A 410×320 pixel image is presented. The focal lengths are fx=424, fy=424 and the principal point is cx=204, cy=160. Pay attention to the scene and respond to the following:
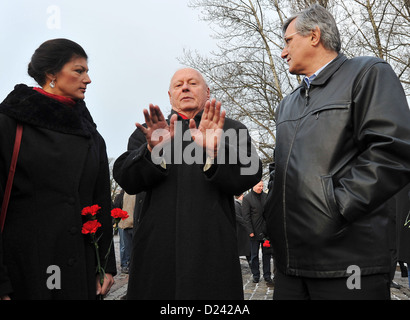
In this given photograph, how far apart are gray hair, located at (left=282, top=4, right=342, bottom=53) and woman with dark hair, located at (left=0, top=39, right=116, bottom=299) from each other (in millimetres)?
1457

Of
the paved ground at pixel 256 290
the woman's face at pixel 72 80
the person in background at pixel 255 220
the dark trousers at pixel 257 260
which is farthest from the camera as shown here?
the person in background at pixel 255 220

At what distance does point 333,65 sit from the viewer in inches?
100

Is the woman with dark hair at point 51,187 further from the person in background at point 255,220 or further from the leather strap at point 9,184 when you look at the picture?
the person in background at point 255,220

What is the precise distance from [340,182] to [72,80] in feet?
5.65

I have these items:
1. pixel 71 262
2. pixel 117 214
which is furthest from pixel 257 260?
pixel 71 262

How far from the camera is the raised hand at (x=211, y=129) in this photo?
2.38 m

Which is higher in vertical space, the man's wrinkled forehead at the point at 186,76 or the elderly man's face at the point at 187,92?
the man's wrinkled forehead at the point at 186,76

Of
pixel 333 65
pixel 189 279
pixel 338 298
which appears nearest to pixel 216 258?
pixel 189 279

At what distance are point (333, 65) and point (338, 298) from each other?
52.6 inches

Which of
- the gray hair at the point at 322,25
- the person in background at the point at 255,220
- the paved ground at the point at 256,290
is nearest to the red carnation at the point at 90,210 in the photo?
the gray hair at the point at 322,25

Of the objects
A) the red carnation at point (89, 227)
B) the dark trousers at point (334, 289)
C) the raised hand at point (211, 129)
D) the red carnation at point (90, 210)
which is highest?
the raised hand at point (211, 129)

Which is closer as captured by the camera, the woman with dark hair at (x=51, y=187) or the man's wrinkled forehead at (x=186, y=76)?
the woman with dark hair at (x=51, y=187)

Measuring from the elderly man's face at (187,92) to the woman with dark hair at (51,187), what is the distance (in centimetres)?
59

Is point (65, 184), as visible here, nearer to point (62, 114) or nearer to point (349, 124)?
point (62, 114)
